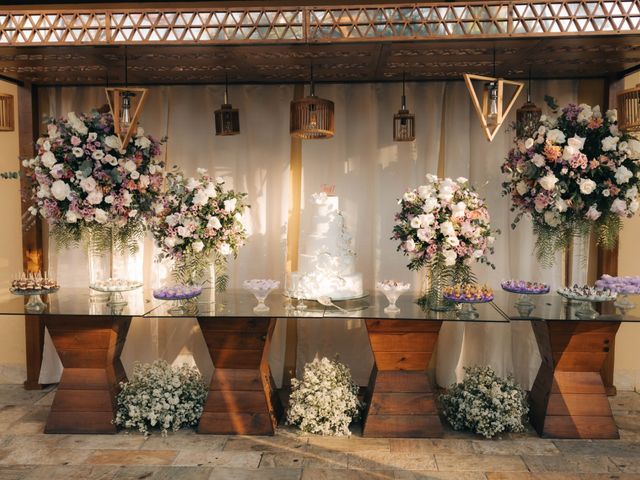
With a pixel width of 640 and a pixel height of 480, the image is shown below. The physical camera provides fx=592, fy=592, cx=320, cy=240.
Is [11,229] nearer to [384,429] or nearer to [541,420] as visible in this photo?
[384,429]

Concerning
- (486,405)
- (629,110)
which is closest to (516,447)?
(486,405)

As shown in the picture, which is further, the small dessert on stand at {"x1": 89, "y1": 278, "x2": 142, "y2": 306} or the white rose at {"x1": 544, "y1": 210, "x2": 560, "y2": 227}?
the small dessert on stand at {"x1": 89, "y1": 278, "x2": 142, "y2": 306}

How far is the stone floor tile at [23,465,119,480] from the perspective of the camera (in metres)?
3.75

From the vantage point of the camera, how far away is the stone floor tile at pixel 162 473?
3746mm

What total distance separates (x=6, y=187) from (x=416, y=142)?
3857mm

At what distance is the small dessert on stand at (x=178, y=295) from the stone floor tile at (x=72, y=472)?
1.10m

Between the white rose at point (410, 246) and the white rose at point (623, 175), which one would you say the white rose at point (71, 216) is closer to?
the white rose at point (410, 246)

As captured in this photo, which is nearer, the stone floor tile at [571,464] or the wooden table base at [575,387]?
the stone floor tile at [571,464]

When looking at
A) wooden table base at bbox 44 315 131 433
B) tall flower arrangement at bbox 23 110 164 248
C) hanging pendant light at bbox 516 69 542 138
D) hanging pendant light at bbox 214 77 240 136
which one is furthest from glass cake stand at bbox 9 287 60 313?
hanging pendant light at bbox 516 69 542 138

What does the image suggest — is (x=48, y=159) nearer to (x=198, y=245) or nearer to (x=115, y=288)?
(x=115, y=288)

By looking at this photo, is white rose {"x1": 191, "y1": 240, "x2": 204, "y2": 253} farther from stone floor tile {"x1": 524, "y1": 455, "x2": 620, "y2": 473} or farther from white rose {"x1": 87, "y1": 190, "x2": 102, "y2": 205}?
stone floor tile {"x1": 524, "y1": 455, "x2": 620, "y2": 473}

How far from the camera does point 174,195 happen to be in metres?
4.47

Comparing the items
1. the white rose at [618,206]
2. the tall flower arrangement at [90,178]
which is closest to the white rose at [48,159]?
the tall flower arrangement at [90,178]

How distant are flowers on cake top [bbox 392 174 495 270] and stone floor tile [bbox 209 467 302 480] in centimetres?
169
